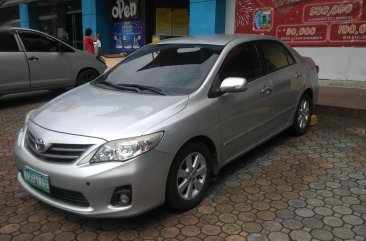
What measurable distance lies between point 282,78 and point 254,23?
6.13 metres

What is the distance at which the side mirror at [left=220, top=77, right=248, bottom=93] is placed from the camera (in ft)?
11.9

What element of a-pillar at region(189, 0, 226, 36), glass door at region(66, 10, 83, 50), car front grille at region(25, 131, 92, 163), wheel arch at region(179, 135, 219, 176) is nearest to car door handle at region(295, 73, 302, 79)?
wheel arch at region(179, 135, 219, 176)

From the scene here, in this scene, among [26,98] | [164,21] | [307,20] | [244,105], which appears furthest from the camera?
[164,21]

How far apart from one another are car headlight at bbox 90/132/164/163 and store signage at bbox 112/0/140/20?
14.1 metres

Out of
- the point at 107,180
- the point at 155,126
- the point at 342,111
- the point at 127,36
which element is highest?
the point at 127,36

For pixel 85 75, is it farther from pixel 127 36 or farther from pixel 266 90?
pixel 127 36

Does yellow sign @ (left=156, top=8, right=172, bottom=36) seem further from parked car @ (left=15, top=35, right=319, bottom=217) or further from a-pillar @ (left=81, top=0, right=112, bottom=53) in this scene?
parked car @ (left=15, top=35, right=319, bottom=217)

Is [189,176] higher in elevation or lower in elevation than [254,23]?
lower

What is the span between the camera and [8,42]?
7.70 m

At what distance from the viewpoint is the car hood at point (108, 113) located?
3061 mm

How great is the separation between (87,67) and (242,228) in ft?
22.3

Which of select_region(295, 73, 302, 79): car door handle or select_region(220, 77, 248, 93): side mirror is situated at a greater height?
select_region(220, 77, 248, 93): side mirror

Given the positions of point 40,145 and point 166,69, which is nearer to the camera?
point 40,145

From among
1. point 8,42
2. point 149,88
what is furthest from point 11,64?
point 149,88
